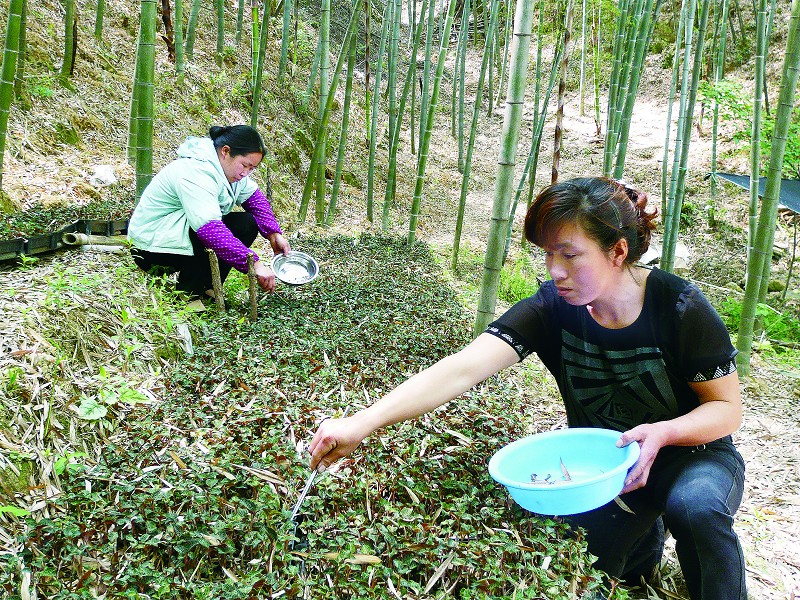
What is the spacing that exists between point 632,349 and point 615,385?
146 mm

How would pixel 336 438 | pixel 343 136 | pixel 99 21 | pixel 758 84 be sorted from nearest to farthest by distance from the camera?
1. pixel 336 438
2. pixel 758 84
3. pixel 343 136
4. pixel 99 21

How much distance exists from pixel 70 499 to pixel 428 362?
187cm

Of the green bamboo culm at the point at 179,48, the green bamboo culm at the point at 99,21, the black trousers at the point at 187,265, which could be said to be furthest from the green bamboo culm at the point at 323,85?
the black trousers at the point at 187,265

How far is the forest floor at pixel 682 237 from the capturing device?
9.14 feet

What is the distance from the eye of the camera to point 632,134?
1431cm

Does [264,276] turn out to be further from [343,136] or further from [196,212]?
[343,136]

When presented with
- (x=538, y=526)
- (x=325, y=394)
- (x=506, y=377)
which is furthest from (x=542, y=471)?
(x=506, y=377)

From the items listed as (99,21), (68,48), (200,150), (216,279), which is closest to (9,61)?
(200,150)

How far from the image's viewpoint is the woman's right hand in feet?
5.61

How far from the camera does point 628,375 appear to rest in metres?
2.08

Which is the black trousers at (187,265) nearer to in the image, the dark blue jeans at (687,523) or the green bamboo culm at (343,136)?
the dark blue jeans at (687,523)

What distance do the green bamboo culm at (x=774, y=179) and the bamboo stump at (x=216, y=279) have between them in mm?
3650

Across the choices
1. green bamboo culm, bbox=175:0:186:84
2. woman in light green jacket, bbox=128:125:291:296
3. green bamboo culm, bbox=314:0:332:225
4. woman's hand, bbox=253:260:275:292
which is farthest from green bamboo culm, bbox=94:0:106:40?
woman's hand, bbox=253:260:275:292

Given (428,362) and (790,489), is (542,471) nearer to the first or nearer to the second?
(428,362)
